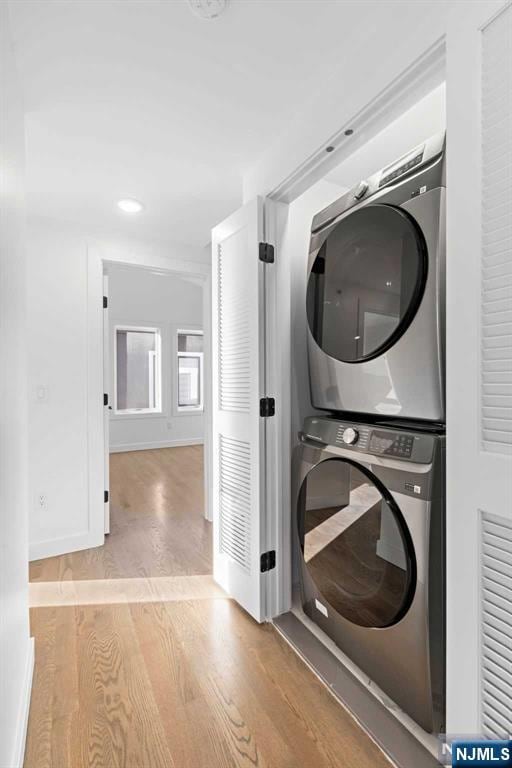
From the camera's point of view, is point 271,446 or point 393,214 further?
point 271,446

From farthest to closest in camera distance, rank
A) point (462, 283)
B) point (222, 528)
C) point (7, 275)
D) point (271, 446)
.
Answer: point (222, 528)
point (271, 446)
point (7, 275)
point (462, 283)

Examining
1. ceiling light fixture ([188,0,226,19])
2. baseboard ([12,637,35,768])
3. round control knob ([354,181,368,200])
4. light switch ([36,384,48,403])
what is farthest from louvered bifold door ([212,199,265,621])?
light switch ([36,384,48,403])

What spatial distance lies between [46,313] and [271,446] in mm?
1898

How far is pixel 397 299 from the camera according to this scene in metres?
1.32

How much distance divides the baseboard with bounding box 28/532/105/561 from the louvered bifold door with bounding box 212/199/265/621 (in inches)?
42.8

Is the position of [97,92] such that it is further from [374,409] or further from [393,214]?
[374,409]

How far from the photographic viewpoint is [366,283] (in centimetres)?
147

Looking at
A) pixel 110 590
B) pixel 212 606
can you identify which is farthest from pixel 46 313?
pixel 212 606

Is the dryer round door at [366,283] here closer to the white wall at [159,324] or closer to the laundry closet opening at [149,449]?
the laundry closet opening at [149,449]

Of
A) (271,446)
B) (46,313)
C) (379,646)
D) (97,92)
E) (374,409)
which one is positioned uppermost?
(97,92)

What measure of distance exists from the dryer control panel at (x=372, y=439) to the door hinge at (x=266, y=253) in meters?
0.78

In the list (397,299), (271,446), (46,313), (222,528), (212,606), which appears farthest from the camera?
(46,313)

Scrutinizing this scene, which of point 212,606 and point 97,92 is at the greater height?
point 97,92

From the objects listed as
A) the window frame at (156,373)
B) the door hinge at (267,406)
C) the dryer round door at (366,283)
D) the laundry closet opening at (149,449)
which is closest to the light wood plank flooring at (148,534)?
the laundry closet opening at (149,449)
